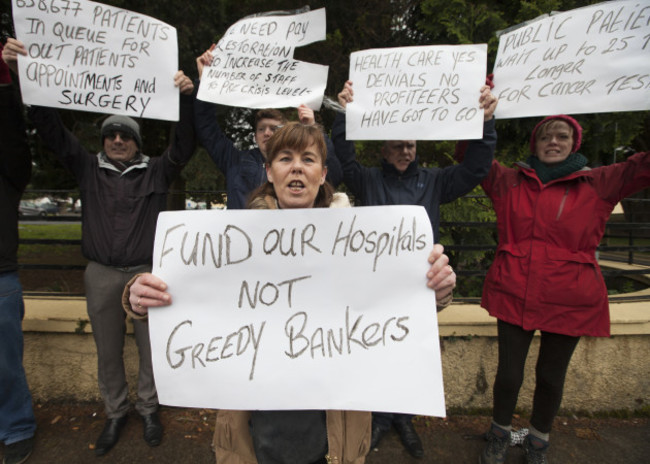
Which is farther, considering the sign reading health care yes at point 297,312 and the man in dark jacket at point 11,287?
the man in dark jacket at point 11,287

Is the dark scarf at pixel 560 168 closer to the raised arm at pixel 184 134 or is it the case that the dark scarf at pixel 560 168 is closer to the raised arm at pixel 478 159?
the raised arm at pixel 478 159

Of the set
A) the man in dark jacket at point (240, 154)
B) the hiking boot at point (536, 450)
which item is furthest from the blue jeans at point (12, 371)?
the hiking boot at point (536, 450)

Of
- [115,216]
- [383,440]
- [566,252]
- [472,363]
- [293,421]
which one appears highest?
[115,216]

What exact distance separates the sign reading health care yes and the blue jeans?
1616 mm

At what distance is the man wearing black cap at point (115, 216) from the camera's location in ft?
7.39

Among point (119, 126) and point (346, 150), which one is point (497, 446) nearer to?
point (346, 150)

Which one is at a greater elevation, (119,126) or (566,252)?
(119,126)

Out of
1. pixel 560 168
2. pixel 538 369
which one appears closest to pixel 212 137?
pixel 560 168

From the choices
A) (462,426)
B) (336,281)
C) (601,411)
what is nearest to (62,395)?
(336,281)

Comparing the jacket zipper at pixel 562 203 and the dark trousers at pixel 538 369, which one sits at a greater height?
the jacket zipper at pixel 562 203

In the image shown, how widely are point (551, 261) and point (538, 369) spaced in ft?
2.31

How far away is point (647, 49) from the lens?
175 cm

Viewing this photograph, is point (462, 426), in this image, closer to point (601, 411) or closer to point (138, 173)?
point (601, 411)

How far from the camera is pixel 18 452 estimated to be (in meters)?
2.24
